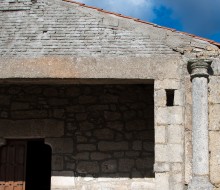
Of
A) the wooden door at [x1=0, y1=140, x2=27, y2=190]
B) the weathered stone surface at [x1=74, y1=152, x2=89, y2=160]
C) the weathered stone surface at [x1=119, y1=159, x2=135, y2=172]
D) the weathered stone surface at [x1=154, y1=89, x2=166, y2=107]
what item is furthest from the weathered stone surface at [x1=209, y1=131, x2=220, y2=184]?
the wooden door at [x1=0, y1=140, x2=27, y2=190]

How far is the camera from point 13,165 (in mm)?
8211

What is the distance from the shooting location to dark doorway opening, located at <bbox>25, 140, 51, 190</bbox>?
349 inches

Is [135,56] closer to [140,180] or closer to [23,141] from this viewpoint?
[140,180]

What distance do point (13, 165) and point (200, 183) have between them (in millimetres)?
3779

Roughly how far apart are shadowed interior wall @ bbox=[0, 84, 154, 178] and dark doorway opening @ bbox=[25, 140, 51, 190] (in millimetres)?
868

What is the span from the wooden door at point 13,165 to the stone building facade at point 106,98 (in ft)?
0.06

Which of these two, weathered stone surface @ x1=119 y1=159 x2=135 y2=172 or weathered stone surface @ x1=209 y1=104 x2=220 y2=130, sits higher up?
weathered stone surface @ x1=209 y1=104 x2=220 y2=130

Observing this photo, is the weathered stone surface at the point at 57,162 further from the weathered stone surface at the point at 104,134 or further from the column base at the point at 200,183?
the column base at the point at 200,183

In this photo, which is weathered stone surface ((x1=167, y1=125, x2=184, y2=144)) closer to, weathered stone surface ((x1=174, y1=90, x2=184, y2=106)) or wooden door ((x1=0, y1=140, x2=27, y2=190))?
weathered stone surface ((x1=174, y1=90, x2=184, y2=106))

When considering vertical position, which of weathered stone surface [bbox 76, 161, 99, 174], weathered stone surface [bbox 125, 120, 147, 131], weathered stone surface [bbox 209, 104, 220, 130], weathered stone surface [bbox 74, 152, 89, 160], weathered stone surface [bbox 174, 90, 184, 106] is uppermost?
weathered stone surface [bbox 174, 90, 184, 106]

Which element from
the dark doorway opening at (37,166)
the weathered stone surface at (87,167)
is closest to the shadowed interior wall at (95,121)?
the weathered stone surface at (87,167)

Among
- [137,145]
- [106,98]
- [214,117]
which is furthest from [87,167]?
[214,117]

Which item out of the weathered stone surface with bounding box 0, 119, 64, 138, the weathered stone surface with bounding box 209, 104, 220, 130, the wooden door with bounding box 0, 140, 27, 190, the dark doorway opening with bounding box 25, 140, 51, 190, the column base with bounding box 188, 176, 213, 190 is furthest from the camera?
the dark doorway opening with bounding box 25, 140, 51, 190

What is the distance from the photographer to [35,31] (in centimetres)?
699
